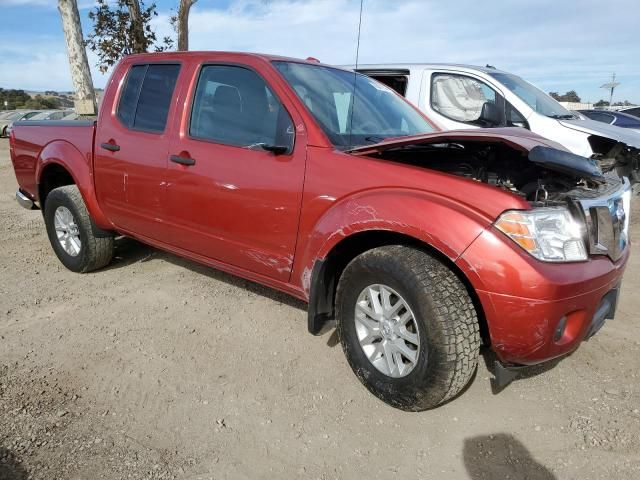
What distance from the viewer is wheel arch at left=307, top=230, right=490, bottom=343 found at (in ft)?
8.07

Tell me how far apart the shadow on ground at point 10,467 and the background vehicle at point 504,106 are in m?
5.15

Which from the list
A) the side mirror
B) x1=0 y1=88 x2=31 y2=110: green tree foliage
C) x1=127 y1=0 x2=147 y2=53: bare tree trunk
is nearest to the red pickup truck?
the side mirror

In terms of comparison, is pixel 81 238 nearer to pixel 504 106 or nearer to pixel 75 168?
pixel 75 168

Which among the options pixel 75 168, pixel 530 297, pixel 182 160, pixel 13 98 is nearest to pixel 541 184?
pixel 530 297

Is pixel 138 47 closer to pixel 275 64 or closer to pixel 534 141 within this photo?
pixel 275 64

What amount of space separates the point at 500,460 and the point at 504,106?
15.6 feet

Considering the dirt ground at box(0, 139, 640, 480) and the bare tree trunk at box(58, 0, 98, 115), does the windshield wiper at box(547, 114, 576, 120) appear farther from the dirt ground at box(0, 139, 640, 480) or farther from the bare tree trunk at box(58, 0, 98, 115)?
the bare tree trunk at box(58, 0, 98, 115)

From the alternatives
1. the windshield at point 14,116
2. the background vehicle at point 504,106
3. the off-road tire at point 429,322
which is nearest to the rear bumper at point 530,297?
the off-road tire at point 429,322

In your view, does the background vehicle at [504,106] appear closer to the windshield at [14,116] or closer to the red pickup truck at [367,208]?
the red pickup truck at [367,208]

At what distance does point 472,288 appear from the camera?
7.89ft

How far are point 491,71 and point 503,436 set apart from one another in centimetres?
517

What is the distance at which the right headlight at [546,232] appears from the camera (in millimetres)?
2180

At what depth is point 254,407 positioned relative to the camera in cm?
267

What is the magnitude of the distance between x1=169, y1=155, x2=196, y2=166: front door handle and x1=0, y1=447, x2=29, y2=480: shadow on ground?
1840 mm
